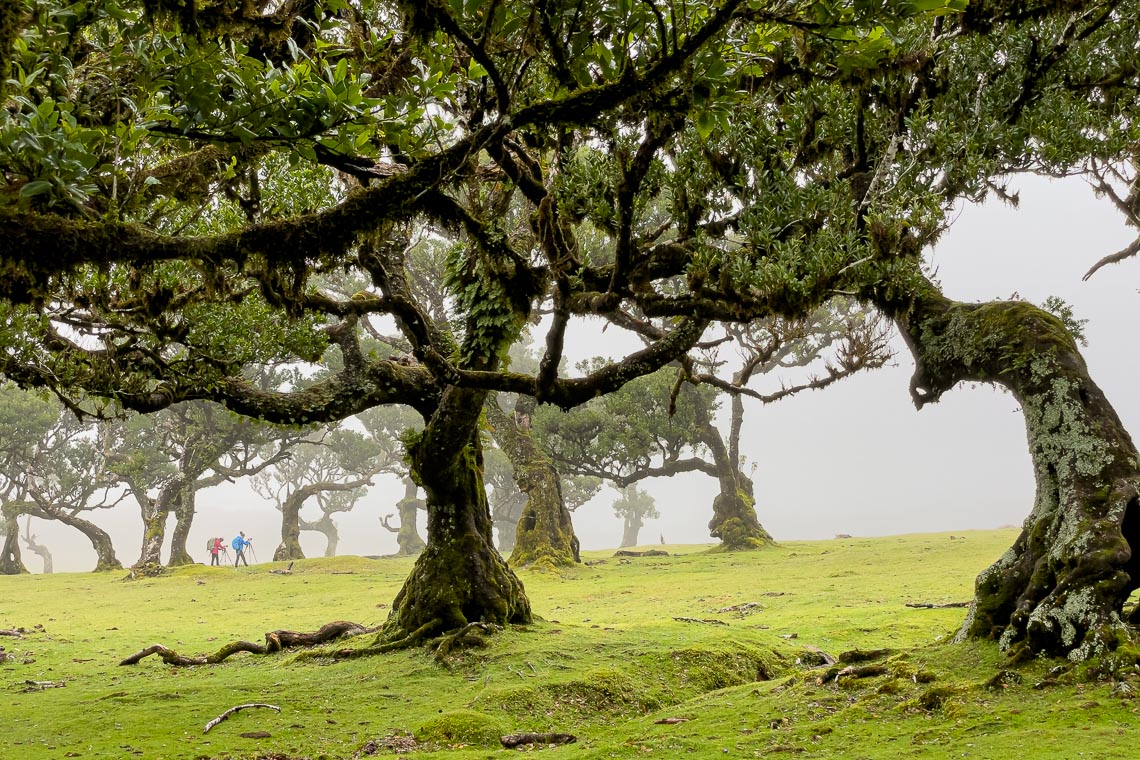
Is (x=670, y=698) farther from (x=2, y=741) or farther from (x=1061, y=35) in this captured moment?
(x=1061, y=35)

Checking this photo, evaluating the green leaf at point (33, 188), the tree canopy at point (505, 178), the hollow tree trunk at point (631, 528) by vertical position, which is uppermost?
the tree canopy at point (505, 178)

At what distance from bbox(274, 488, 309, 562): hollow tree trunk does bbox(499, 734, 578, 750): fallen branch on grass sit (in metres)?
37.9

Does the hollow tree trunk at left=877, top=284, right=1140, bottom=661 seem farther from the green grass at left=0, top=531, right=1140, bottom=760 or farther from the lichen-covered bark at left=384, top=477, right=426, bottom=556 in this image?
the lichen-covered bark at left=384, top=477, right=426, bottom=556

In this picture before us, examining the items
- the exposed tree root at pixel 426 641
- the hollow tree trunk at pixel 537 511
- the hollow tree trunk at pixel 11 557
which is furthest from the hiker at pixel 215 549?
the exposed tree root at pixel 426 641

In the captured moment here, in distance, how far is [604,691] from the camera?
9586 millimetres

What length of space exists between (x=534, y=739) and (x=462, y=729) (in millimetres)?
779

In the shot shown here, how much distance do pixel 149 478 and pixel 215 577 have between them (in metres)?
23.4

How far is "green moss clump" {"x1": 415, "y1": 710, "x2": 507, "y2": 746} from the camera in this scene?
7.86 meters

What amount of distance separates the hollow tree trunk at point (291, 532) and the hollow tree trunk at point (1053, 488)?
39.6 meters

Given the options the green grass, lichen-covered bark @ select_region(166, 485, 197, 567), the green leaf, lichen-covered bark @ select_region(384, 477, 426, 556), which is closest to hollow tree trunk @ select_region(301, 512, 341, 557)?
lichen-covered bark @ select_region(384, 477, 426, 556)

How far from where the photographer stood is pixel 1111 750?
525cm

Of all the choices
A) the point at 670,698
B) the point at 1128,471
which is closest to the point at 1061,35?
the point at 1128,471

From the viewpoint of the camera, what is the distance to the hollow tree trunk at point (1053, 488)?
758 cm

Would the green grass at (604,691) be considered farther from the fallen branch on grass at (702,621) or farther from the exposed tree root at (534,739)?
the fallen branch on grass at (702,621)
